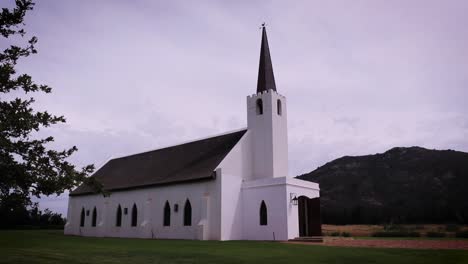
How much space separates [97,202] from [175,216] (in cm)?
1322

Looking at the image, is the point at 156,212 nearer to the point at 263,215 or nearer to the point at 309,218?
the point at 263,215

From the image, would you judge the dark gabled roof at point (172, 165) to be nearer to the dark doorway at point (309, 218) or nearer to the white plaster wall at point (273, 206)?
the white plaster wall at point (273, 206)

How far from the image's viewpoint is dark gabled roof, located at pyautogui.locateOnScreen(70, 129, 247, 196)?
31734 millimetres

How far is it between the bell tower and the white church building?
0.08m

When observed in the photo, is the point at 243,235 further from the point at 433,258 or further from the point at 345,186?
the point at 345,186

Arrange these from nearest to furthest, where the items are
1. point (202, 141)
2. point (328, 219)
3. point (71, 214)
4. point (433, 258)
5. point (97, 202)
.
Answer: point (433, 258), point (202, 141), point (97, 202), point (71, 214), point (328, 219)

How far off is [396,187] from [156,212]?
153 ft

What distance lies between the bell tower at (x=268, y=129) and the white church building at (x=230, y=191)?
0.25 feet

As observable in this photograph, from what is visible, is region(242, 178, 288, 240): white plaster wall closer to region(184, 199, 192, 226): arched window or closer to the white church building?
the white church building

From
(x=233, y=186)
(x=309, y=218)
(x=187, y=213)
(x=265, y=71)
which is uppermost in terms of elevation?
(x=265, y=71)

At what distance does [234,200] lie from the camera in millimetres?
30062

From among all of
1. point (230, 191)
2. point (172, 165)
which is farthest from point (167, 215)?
point (230, 191)

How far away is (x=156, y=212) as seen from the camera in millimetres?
33688

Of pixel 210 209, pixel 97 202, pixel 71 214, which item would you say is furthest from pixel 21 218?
pixel 210 209
